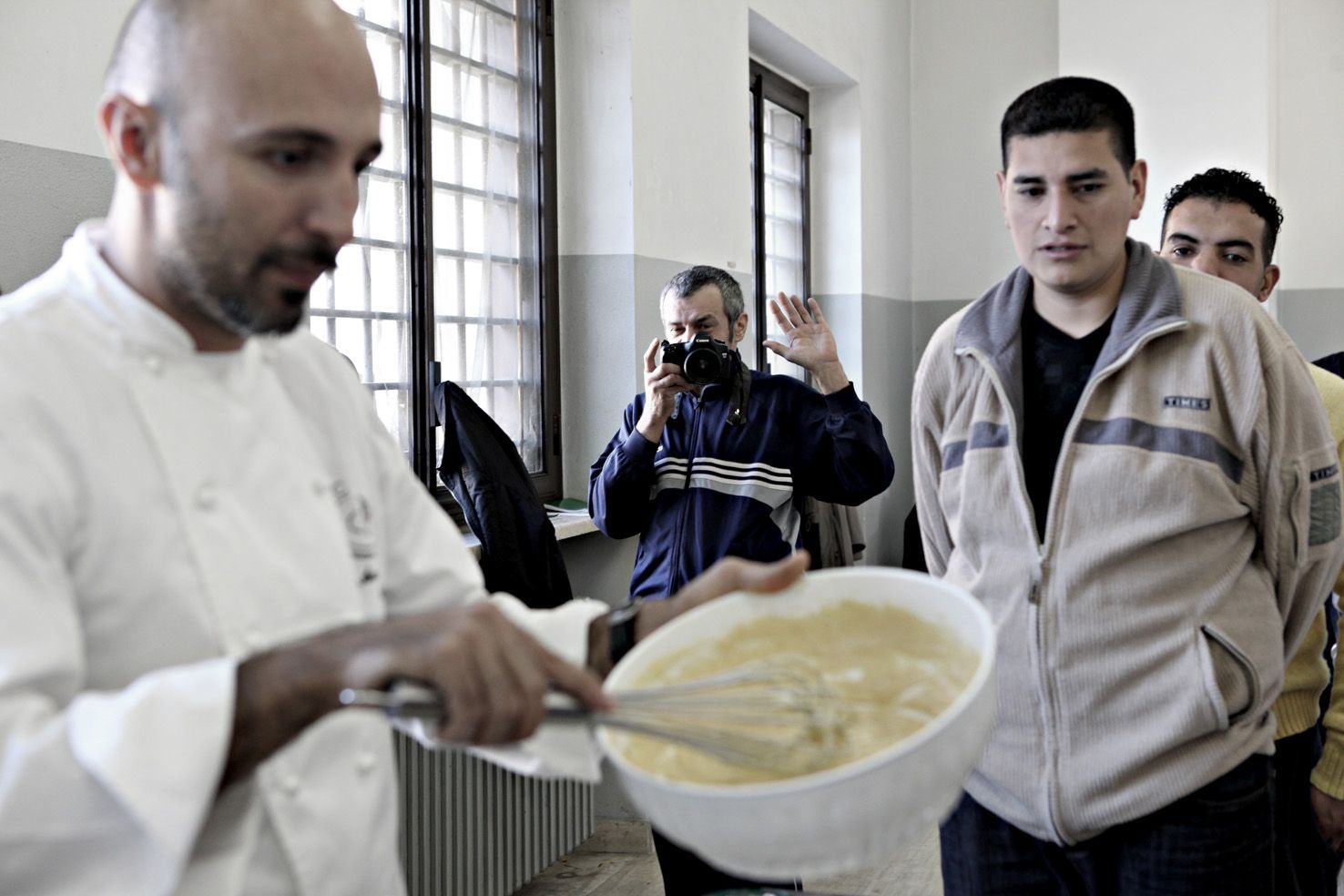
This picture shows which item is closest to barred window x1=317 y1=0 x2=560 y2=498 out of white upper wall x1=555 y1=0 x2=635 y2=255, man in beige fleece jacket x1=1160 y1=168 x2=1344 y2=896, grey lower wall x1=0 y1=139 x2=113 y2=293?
white upper wall x1=555 y1=0 x2=635 y2=255

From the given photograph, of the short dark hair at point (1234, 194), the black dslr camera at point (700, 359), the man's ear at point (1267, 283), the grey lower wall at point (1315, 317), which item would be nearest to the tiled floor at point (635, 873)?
the black dslr camera at point (700, 359)

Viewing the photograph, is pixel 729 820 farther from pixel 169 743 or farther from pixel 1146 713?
pixel 1146 713

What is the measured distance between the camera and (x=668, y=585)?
244 cm

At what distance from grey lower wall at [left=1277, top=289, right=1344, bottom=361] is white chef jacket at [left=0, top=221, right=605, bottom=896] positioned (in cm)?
549

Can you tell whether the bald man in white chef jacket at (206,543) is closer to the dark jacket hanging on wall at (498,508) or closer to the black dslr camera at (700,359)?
the black dslr camera at (700,359)

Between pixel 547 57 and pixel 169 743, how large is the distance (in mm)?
3107

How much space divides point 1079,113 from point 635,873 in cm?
229

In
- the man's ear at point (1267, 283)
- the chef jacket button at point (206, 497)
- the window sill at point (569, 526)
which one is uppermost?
the man's ear at point (1267, 283)

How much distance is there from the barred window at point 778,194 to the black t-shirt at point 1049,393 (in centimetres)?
333

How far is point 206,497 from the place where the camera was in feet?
3.12

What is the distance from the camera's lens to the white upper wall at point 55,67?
185 cm

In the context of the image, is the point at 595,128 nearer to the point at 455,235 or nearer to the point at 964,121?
the point at 455,235

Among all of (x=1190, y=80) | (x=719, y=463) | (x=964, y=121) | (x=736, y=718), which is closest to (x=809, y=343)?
(x=719, y=463)

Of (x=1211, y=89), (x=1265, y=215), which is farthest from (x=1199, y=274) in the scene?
(x=1211, y=89)
